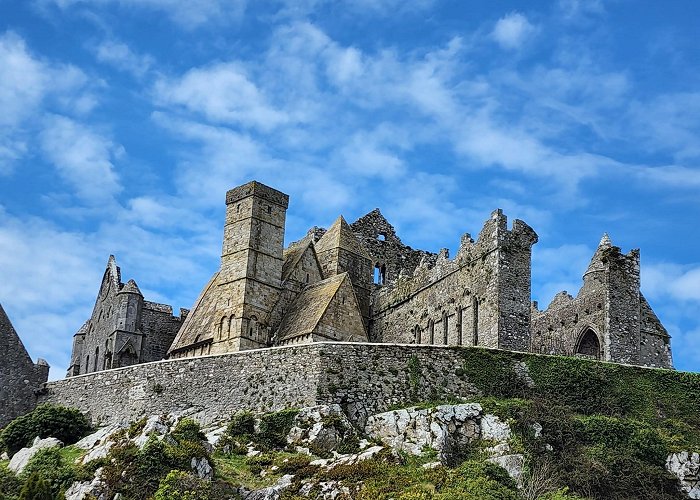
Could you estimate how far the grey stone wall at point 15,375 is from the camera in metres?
65.0

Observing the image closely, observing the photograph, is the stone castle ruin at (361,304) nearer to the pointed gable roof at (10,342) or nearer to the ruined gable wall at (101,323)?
the ruined gable wall at (101,323)

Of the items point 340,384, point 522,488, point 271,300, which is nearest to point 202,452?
point 340,384

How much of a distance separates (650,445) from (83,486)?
24.0 meters

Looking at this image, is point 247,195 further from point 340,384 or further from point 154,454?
point 154,454

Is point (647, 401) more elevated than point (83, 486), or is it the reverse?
point (647, 401)

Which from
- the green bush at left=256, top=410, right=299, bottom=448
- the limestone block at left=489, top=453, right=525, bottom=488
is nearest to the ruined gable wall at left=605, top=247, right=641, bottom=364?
the limestone block at left=489, top=453, right=525, bottom=488

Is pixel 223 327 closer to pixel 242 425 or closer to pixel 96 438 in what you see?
pixel 96 438

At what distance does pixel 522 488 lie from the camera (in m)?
51.7

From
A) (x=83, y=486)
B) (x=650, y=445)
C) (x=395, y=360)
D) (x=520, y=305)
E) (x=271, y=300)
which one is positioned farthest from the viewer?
(x=271, y=300)

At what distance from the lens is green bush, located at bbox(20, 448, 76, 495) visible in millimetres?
51844

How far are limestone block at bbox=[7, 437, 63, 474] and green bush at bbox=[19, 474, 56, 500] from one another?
9247 mm

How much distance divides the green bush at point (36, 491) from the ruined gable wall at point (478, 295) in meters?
Result: 24.6

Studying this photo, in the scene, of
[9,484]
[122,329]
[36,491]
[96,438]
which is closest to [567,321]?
[122,329]

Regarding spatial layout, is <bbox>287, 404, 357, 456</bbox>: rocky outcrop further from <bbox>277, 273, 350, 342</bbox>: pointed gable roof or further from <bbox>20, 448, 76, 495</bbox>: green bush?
<bbox>20, 448, 76, 495</bbox>: green bush
